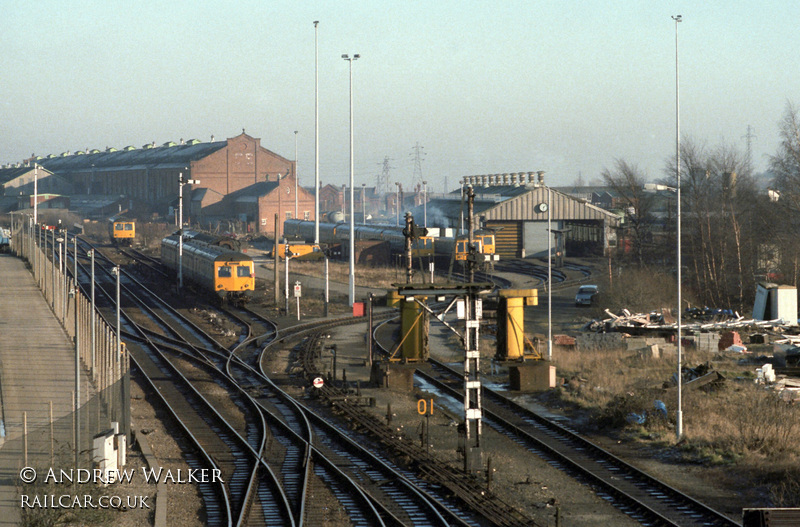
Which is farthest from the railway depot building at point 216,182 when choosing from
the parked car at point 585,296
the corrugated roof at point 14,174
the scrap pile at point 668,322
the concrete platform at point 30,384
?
the scrap pile at point 668,322

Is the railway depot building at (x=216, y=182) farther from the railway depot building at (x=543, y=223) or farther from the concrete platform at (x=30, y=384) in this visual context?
the concrete platform at (x=30, y=384)

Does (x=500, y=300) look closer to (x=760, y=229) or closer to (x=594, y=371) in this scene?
(x=594, y=371)

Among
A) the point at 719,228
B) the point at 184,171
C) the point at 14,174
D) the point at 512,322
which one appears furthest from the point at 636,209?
the point at 14,174

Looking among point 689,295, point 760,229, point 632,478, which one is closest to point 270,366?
point 632,478

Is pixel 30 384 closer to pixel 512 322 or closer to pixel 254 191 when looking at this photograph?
pixel 512 322

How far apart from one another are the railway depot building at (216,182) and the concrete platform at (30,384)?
51.7 metres

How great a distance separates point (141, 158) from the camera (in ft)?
398

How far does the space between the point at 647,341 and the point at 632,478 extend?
1585 centimetres

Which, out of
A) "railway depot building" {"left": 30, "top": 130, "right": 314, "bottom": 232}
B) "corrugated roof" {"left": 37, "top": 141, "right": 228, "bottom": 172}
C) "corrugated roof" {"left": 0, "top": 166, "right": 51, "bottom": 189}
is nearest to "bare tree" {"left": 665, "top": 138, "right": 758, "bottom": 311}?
"railway depot building" {"left": 30, "top": 130, "right": 314, "bottom": 232}

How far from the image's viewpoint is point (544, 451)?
19625 mm

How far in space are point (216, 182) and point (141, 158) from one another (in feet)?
84.8

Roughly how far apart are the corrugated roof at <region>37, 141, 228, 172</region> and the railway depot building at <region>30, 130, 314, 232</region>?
0.18 metres

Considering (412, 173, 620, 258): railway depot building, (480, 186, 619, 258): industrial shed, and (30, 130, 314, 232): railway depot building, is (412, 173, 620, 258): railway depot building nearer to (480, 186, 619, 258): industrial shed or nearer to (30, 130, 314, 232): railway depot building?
(480, 186, 619, 258): industrial shed

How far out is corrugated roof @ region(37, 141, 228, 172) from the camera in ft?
350
